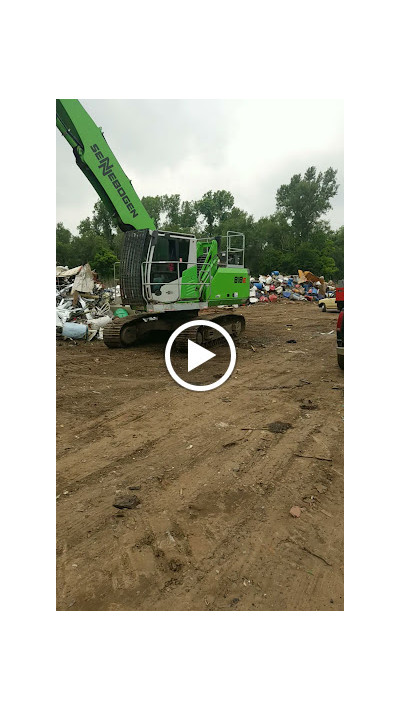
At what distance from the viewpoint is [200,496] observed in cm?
359

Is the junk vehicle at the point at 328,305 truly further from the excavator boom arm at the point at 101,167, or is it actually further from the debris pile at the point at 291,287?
the excavator boom arm at the point at 101,167

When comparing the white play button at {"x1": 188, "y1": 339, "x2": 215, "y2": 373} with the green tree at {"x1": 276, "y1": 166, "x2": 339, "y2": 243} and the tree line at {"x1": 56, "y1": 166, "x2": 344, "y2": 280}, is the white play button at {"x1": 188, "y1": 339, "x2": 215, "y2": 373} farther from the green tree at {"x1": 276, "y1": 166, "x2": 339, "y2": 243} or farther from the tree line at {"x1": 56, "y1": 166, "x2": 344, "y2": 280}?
the green tree at {"x1": 276, "y1": 166, "x2": 339, "y2": 243}

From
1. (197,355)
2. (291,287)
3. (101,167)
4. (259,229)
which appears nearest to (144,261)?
(101,167)

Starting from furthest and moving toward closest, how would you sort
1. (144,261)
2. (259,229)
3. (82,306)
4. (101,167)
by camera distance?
(259,229) → (82,306) → (101,167) → (144,261)

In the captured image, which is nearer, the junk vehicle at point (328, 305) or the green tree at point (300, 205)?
the green tree at point (300, 205)

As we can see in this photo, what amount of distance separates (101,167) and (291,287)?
2216 cm

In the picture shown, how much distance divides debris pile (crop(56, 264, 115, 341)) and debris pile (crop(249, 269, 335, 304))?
40.0 feet

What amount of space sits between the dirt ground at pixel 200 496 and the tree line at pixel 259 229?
194 cm

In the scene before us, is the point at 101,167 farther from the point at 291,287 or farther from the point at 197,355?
the point at 291,287

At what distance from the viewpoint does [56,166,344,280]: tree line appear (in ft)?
21.7

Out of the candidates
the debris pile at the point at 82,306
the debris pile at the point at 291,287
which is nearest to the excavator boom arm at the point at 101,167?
the debris pile at the point at 82,306

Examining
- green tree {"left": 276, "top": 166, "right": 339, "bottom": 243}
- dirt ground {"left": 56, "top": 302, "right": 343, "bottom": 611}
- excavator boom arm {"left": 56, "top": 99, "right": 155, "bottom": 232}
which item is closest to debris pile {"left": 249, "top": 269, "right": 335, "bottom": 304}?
green tree {"left": 276, "top": 166, "right": 339, "bottom": 243}

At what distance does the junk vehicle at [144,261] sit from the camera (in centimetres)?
955

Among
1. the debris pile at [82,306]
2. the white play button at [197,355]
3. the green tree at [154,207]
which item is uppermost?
the green tree at [154,207]
